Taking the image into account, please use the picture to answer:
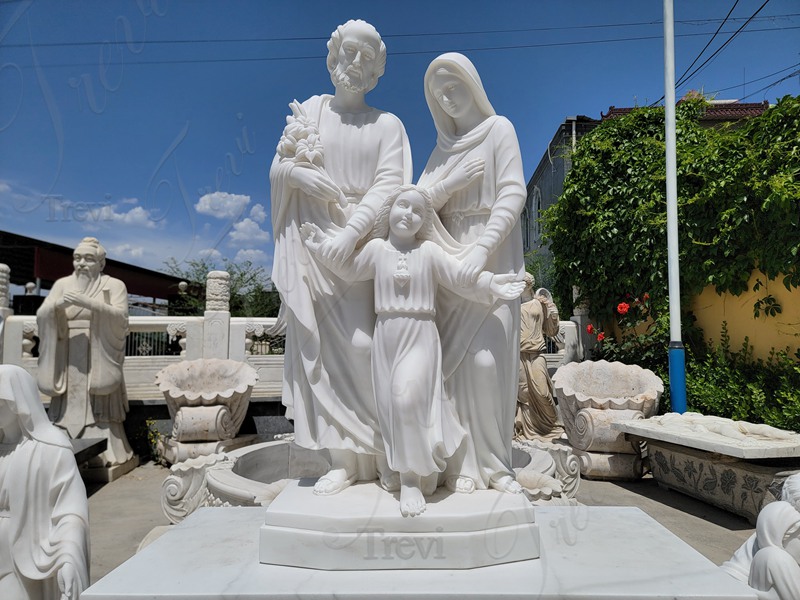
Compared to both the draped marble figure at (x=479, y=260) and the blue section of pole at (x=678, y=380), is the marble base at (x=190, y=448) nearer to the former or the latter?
the draped marble figure at (x=479, y=260)

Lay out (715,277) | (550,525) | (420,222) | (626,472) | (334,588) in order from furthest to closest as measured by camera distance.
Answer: (715,277)
(626,472)
(550,525)
(420,222)
(334,588)

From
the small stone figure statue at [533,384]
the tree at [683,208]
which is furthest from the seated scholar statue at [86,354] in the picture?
the tree at [683,208]

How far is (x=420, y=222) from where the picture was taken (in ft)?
7.34

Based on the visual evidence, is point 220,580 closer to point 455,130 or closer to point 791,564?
point 791,564

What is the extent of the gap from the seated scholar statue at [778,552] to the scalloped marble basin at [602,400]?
369 cm

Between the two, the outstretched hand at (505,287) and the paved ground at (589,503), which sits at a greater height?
the outstretched hand at (505,287)

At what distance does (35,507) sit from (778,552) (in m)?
2.65

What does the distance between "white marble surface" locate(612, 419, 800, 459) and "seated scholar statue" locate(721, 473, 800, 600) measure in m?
2.43

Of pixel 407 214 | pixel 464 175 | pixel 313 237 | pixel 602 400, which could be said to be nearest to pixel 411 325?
pixel 407 214

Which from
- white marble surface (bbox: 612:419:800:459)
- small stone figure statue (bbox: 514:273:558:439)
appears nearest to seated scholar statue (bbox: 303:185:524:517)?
white marble surface (bbox: 612:419:800:459)

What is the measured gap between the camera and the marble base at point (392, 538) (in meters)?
1.92

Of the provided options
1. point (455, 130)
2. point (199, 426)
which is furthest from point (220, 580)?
point (199, 426)

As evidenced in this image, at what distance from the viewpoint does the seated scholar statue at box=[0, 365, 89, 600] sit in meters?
1.88

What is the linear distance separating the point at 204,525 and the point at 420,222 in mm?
1649
